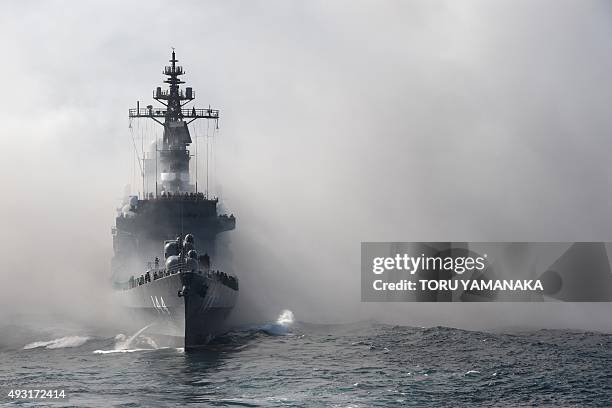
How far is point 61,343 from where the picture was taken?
4722 cm

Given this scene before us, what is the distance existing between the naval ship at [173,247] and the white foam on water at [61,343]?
11.6 ft

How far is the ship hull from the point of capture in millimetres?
42594

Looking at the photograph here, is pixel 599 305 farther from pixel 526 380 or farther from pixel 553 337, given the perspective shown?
pixel 526 380

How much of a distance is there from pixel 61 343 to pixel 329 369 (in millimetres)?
18254

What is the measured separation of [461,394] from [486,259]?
2803 cm

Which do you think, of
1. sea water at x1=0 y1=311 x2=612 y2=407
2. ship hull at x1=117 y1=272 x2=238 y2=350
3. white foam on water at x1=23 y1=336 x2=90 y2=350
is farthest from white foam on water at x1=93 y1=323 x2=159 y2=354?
white foam on water at x1=23 y1=336 x2=90 y2=350

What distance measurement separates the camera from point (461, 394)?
3142cm

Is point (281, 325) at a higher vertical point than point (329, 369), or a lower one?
higher

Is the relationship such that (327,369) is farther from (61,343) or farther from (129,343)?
(61,343)

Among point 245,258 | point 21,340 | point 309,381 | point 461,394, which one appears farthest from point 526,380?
point 245,258

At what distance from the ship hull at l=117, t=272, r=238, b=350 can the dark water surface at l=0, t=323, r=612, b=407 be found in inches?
40.3

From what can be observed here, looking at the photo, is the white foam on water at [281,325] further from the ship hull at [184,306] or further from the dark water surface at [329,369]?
the ship hull at [184,306]

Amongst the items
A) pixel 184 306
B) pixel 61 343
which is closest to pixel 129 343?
pixel 61 343

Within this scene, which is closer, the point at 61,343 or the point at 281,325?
the point at 61,343
